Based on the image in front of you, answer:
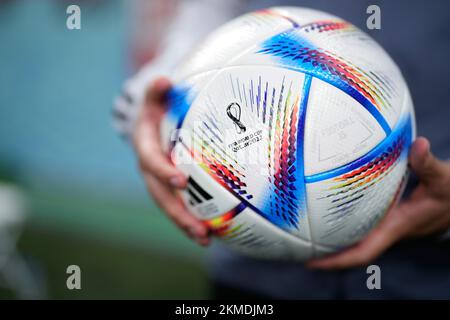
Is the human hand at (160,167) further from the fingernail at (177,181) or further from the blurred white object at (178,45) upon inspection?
the blurred white object at (178,45)

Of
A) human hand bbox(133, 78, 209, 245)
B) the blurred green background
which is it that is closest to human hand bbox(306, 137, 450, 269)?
human hand bbox(133, 78, 209, 245)

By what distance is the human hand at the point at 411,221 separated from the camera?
2.42 feet

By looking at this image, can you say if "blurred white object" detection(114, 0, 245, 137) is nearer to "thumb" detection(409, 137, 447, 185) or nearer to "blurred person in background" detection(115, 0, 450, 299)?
"blurred person in background" detection(115, 0, 450, 299)

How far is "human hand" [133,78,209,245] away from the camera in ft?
2.50

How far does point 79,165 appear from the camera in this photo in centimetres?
283

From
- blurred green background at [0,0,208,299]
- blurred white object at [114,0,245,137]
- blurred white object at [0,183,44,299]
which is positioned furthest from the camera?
blurred green background at [0,0,208,299]

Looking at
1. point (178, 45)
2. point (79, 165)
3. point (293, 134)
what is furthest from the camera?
point (79, 165)

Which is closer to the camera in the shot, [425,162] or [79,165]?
[425,162]

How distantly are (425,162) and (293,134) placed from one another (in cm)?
22

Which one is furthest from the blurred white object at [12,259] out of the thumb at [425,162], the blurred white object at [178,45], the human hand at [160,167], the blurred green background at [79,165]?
the thumb at [425,162]

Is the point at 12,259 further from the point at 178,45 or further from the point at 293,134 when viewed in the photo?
the point at 293,134

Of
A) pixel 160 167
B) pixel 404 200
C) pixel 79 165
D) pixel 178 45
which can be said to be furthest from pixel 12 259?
pixel 404 200

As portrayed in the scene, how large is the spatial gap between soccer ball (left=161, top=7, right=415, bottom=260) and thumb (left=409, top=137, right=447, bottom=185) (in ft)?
0.07
